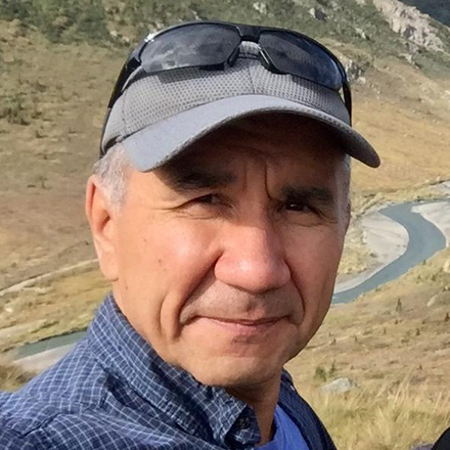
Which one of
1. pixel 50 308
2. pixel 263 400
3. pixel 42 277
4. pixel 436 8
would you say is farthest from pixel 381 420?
pixel 436 8

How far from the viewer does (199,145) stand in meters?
1.38

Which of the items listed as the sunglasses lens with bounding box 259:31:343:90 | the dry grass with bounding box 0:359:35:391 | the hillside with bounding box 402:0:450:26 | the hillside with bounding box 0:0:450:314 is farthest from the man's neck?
the hillside with bounding box 402:0:450:26

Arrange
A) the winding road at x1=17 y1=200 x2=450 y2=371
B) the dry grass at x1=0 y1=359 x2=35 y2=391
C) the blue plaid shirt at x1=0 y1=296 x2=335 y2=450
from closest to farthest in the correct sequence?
the blue plaid shirt at x1=0 y1=296 x2=335 y2=450 → the dry grass at x1=0 y1=359 x2=35 y2=391 → the winding road at x1=17 y1=200 x2=450 y2=371

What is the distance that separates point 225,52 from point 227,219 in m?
0.25

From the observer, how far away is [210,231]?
1.38 meters

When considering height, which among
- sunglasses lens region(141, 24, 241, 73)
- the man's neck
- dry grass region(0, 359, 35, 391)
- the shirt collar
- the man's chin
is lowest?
dry grass region(0, 359, 35, 391)

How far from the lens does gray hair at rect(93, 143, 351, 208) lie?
57.7 inches

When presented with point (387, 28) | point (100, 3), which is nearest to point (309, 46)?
point (100, 3)

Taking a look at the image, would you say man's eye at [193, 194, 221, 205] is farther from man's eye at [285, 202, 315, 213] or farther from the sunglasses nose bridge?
the sunglasses nose bridge

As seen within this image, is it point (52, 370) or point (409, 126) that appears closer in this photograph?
point (52, 370)

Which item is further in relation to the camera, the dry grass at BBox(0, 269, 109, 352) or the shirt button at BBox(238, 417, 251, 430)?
the dry grass at BBox(0, 269, 109, 352)

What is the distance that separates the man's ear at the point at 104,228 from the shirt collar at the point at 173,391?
11 centimetres

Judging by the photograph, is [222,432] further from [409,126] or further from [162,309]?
[409,126]

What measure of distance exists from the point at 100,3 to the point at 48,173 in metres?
15.8
